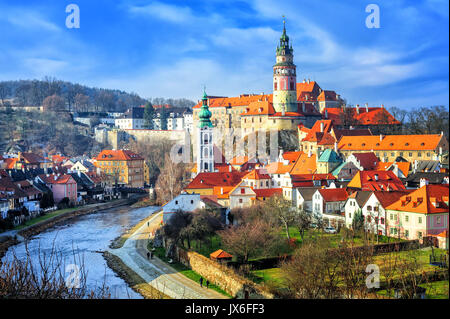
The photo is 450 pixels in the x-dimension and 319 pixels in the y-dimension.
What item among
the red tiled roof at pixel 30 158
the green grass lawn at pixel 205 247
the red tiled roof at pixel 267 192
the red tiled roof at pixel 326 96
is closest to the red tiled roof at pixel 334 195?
the red tiled roof at pixel 267 192

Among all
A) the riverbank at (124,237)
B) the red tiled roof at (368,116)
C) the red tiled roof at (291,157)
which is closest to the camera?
the riverbank at (124,237)

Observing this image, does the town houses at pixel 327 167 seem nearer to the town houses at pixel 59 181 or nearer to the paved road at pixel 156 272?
the paved road at pixel 156 272

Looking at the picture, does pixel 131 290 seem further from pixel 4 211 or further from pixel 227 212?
pixel 4 211

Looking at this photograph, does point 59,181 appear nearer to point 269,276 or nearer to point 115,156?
point 115,156

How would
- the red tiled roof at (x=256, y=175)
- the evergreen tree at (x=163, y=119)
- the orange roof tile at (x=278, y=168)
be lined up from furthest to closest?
1. the evergreen tree at (x=163, y=119)
2. the orange roof tile at (x=278, y=168)
3. the red tiled roof at (x=256, y=175)

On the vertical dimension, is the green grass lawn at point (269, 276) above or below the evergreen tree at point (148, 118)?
below
